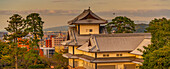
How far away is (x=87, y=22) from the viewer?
1136 inches

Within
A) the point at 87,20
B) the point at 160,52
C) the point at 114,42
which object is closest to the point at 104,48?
the point at 114,42

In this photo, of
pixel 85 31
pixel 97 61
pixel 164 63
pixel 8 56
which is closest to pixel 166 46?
pixel 164 63

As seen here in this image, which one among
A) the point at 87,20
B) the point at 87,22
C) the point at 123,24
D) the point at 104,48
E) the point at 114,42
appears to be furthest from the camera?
the point at 123,24

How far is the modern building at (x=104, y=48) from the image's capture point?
2423cm

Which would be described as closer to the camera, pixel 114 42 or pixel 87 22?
pixel 114 42

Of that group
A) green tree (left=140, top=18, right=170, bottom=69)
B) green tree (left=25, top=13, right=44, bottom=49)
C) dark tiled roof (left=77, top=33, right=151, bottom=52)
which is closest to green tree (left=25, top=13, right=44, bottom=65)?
green tree (left=25, top=13, right=44, bottom=49)

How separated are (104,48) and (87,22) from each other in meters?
5.20

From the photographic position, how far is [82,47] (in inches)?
1055

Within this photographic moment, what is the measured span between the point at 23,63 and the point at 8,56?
360 cm

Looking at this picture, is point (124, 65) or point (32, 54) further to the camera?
point (32, 54)

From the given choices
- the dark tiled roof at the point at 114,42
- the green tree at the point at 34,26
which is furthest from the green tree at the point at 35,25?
the dark tiled roof at the point at 114,42

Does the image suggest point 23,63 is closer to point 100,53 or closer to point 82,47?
point 82,47

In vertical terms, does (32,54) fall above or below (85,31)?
below

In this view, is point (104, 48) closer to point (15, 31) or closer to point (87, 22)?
point (87, 22)
